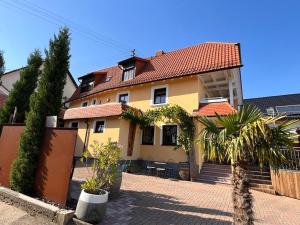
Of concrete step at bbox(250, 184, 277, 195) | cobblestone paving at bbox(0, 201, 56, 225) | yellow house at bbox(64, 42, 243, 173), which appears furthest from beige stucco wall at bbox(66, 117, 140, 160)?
cobblestone paving at bbox(0, 201, 56, 225)

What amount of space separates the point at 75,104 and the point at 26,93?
1272cm

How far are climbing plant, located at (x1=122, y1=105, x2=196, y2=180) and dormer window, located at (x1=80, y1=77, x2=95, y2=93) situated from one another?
9.26 meters

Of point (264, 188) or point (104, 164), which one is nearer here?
point (104, 164)

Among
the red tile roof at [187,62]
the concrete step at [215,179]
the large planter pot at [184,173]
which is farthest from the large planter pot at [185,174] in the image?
the red tile roof at [187,62]

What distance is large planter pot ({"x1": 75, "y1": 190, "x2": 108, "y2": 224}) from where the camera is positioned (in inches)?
202

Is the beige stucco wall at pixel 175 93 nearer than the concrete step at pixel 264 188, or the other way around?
the concrete step at pixel 264 188

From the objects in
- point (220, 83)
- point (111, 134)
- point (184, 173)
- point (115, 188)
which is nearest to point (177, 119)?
point (184, 173)

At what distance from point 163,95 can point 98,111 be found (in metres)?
5.26

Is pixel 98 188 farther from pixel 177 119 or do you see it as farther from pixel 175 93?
pixel 175 93

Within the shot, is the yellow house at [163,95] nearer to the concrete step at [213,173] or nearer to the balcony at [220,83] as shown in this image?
the balcony at [220,83]

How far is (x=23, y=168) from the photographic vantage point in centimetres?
677

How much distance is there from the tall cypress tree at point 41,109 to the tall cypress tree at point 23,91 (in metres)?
4.38

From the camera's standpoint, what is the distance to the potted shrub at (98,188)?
5152mm

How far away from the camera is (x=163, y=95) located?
17.1m
